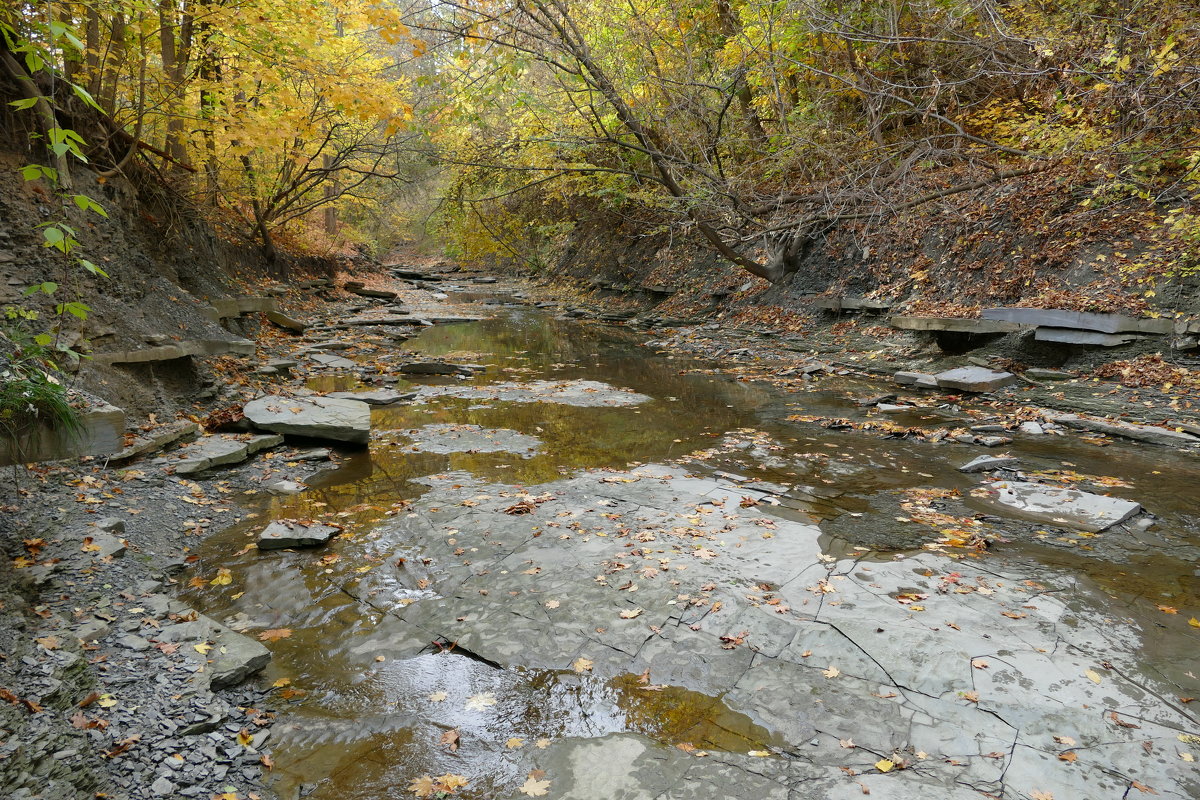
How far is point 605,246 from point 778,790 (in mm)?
24409

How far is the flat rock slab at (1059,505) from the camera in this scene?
5191 millimetres

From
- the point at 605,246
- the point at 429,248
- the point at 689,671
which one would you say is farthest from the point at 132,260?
the point at 429,248

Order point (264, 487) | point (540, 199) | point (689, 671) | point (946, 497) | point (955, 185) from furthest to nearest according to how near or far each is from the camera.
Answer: point (540, 199)
point (955, 185)
point (264, 487)
point (946, 497)
point (689, 671)

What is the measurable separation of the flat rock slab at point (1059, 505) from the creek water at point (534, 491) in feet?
0.70

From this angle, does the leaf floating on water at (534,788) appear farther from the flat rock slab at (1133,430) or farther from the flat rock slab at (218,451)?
the flat rock slab at (1133,430)

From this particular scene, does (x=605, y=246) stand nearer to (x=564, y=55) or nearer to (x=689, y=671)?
(x=564, y=55)

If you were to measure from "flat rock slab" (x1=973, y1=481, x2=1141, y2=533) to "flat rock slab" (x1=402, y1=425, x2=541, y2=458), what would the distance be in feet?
15.4

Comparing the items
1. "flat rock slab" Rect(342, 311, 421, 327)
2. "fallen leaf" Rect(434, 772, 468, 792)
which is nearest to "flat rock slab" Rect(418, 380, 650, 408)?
"fallen leaf" Rect(434, 772, 468, 792)

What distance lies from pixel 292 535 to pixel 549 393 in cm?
580

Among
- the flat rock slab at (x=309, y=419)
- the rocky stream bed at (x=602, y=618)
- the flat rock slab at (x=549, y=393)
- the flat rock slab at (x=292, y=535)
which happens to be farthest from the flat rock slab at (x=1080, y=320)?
the flat rock slab at (x=292, y=535)

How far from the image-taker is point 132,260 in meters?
8.90

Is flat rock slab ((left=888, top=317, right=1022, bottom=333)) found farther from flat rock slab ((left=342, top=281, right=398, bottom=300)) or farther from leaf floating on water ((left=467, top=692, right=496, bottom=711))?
flat rock slab ((left=342, top=281, right=398, bottom=300))

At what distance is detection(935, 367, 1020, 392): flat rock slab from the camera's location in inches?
A: 367

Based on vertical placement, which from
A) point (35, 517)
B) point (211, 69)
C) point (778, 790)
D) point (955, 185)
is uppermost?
point (211, 69)
